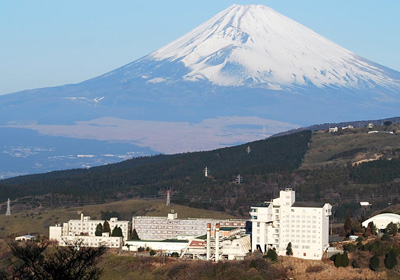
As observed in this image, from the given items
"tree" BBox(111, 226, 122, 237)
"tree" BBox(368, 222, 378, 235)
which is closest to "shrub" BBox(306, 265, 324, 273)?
"tree" BBox(368, 222, 378, 235)

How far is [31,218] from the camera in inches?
6152

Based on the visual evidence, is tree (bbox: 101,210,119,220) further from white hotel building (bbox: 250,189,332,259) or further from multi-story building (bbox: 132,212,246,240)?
white hotel building (bbox: 250,189,332,259)

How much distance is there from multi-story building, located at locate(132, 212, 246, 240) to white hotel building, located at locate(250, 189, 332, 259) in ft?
46.1

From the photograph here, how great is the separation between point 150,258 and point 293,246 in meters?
13.8

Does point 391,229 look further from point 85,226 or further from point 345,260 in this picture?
point 85,226

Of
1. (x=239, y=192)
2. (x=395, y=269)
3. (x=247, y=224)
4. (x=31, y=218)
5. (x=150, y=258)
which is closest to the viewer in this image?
(x=395, y=269)

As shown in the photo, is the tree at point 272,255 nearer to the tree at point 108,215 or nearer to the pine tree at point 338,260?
the pine tree at point 338,260

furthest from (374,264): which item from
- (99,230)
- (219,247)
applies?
(99,230)

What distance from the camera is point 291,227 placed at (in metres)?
110

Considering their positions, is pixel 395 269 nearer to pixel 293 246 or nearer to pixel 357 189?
pixel 293 246

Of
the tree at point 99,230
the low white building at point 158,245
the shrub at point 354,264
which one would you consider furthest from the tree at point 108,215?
the shrub at point 354,264

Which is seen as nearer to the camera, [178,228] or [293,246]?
[293,246]

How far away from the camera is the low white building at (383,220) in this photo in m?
121

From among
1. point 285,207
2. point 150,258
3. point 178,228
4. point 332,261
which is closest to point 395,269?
point 332,261
